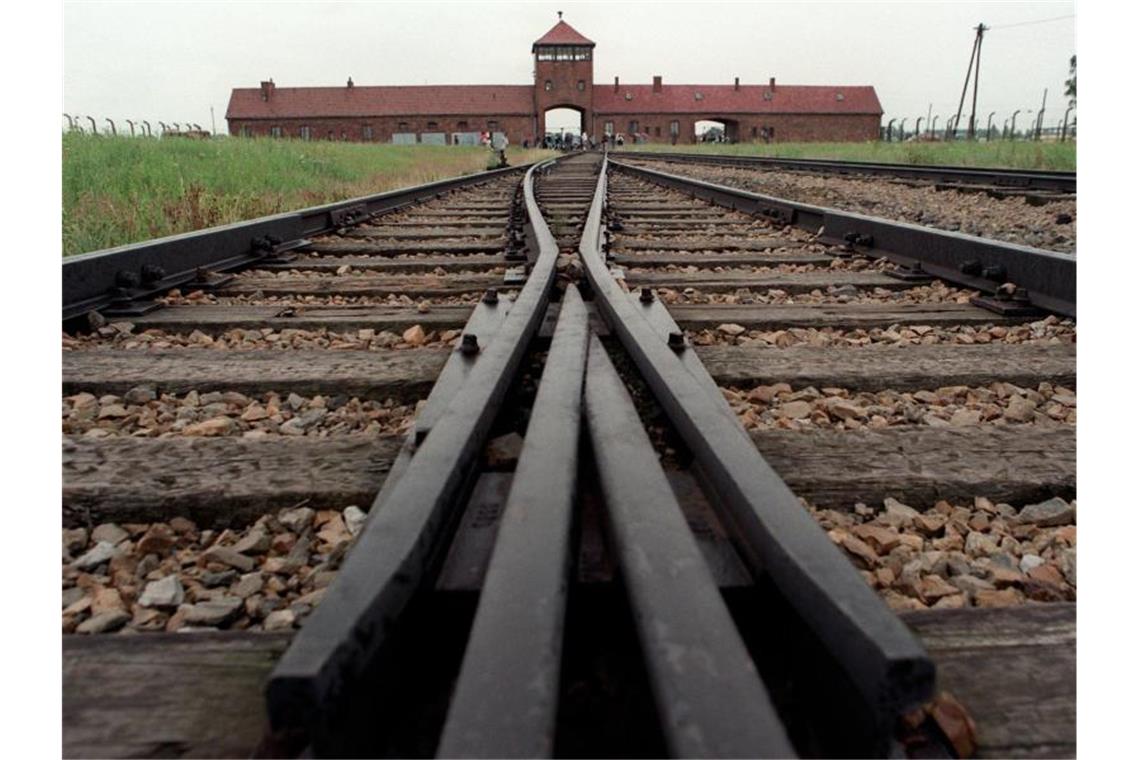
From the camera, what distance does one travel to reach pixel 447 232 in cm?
548

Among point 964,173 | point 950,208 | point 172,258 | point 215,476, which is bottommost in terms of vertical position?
point 215,476

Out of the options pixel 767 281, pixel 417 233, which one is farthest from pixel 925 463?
pixel 417 233

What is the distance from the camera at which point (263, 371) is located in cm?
218

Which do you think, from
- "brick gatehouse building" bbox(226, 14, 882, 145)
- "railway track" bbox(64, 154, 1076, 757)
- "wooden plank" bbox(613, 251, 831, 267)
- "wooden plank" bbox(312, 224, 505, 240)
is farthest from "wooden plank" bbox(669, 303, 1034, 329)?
"brick gatehouse building" bbox(226, 14, 882, 145)

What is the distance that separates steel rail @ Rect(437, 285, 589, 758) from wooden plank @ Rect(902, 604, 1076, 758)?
50 centimetres

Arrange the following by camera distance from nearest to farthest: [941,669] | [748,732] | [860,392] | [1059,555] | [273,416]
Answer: [748,732]
[941,669]
[1059,555]
[273,416]
[860,392]

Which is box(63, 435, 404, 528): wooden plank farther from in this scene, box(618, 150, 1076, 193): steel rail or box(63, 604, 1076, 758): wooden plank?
box(618, 150, 1076, 193): steel rail

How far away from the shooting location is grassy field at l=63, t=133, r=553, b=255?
4961mm

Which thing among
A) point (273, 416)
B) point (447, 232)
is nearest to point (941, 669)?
point (273, 416)

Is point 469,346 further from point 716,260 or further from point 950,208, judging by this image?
point 950,208

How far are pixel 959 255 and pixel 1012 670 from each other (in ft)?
9.78

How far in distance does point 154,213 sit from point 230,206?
0.96m

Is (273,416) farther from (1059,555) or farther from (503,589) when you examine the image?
(1059,555)

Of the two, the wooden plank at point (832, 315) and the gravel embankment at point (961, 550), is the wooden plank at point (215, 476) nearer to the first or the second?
the gravel embankment at point (961, 550)
